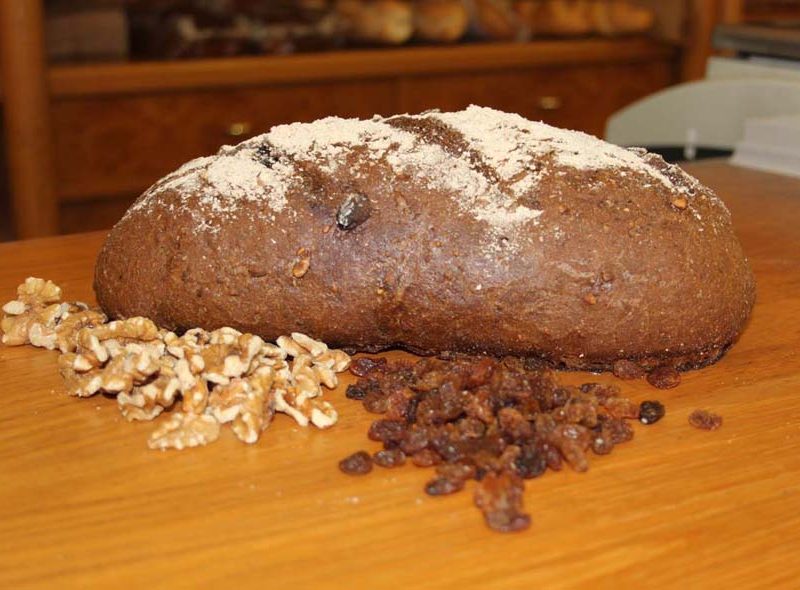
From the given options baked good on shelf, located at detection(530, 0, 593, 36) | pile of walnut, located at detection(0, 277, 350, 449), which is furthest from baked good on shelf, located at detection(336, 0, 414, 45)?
pile of walnut, located at detection(0, 277, 350, 449)

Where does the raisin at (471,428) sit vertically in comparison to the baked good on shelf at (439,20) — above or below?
below

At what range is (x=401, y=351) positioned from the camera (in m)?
1.14

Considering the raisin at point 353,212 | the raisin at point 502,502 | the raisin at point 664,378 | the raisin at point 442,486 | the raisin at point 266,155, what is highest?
the raisin at point 266,155

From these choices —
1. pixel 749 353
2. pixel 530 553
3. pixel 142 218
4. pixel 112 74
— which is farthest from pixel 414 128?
pixel 112 74

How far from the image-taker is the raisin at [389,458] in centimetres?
88

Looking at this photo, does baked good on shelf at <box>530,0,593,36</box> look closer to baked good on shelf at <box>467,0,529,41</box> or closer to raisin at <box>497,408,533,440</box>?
baked good on shelf at <box>467,0,529,41</box>

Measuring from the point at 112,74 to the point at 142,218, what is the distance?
1.41 m

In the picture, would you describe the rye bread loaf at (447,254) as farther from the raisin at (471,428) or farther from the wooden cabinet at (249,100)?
the wooden cabinet at (249,100)

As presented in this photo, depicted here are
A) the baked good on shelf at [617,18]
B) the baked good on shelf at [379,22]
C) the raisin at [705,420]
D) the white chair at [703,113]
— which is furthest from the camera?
the baked good on shelf at [617,18]

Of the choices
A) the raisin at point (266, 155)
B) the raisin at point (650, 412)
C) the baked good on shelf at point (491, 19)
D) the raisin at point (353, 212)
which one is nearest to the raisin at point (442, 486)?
the raisin at point (650, 412)

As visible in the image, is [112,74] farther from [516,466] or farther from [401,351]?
[516,466]

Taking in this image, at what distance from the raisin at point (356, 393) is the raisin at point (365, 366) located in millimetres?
45

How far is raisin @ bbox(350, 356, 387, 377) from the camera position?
3.48 ft

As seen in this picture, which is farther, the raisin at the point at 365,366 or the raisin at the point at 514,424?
the raisin at the point at 365,366
